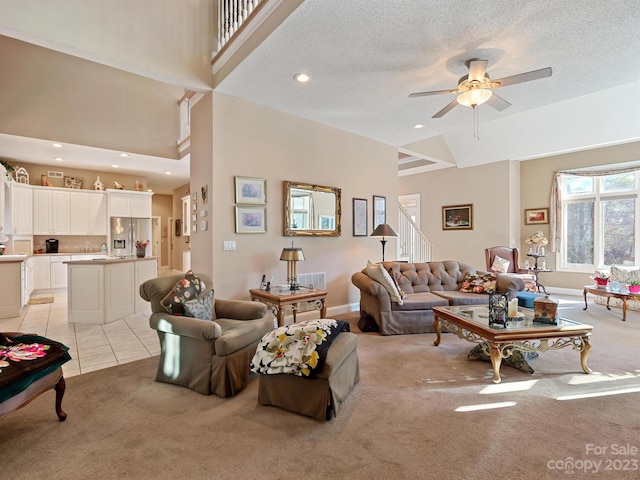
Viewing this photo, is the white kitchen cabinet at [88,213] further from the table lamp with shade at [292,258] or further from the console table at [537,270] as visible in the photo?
the console table at [537,270]

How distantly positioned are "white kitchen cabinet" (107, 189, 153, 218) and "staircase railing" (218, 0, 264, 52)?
17.9 feet

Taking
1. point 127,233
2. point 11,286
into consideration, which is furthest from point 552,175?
point 11,286

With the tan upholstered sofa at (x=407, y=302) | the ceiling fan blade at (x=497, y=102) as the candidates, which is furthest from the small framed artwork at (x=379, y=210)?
the ceiling fan blade at (x=497, y=102)

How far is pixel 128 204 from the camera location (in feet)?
25.8

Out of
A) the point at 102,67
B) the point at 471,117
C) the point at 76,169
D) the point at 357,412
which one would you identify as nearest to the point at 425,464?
the point at 357,412

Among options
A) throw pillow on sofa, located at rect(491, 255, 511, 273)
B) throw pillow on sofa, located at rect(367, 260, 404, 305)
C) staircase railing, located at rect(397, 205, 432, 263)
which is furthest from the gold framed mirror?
throw pillow on sofa, located at rect(491, 255, 511, 273)

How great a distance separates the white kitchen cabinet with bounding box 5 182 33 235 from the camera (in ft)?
20.5

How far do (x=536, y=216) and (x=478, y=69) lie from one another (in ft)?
18.4

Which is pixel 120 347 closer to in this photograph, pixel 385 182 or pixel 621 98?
pixel 385 182

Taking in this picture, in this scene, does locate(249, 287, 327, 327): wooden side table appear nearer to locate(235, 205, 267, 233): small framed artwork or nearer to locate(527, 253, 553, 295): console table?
locate(235, 205, 267, 233): small framed artwork

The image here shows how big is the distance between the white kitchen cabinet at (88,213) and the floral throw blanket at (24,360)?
20.5ft

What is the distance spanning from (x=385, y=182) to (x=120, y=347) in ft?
15.7

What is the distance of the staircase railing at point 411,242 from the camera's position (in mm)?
6766

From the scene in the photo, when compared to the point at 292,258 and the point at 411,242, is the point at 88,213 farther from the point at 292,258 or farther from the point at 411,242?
the point at 411,242
